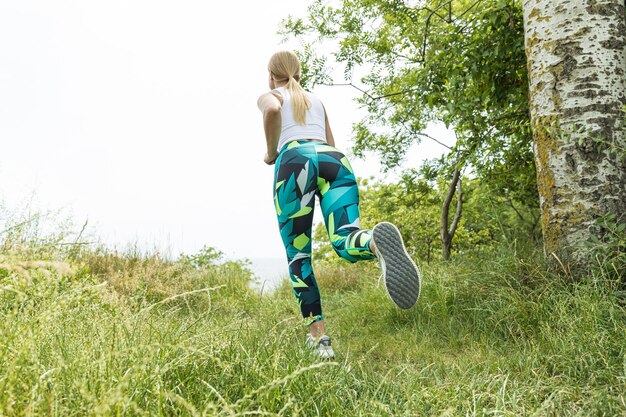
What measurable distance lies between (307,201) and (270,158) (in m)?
0.46

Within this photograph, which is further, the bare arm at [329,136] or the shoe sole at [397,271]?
the bare arm at [329,136]

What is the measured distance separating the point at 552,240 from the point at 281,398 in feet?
7.63

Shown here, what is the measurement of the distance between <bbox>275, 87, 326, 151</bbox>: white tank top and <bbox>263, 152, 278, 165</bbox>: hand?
0.29 feet

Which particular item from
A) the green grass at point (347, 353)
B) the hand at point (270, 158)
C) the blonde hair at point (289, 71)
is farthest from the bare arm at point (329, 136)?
the green grass at point (347, 353)

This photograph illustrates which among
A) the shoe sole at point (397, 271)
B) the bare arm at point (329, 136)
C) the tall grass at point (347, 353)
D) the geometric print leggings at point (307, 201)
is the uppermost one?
the bare arm at point (329, 136)

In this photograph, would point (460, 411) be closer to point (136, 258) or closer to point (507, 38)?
point (507, 38)

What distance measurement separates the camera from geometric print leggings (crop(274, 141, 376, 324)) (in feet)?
9.30

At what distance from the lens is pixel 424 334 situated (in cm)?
321

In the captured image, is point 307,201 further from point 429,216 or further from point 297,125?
point 429,216

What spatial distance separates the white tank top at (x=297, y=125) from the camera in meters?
2.96

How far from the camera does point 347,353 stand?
2.20 metres

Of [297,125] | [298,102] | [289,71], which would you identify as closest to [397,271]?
[297,125]

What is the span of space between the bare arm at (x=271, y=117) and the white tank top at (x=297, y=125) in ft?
0.14

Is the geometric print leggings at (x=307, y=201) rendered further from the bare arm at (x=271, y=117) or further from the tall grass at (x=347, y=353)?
the tall grass at (x=347, y=353)
